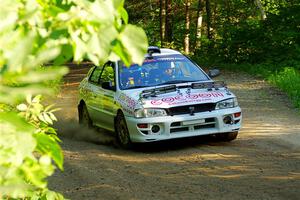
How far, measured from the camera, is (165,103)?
1008cm

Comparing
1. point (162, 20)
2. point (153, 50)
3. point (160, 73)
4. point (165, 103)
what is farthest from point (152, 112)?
point (162, 20)

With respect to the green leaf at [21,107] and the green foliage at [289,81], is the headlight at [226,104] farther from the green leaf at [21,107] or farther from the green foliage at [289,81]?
the green leaf at [21,107]

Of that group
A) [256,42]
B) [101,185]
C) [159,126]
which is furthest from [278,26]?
[101,185]

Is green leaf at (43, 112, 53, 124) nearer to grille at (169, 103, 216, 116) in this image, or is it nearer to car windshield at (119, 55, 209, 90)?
A: grille at (169, 103, 216, 116)

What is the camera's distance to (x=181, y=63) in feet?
37.7

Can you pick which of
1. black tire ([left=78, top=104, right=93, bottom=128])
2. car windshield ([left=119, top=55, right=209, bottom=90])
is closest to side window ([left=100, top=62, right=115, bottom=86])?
car windshield ([left=119, top=55, right=209, bottom=90])

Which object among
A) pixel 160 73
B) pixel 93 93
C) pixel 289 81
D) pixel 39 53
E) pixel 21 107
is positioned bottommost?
pixel 289 81

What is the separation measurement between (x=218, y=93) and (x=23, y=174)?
924 centimetres

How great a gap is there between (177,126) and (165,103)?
0.42 m

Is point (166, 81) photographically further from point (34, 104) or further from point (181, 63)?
point (34, 104)

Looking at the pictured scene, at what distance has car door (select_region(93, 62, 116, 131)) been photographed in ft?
36.7

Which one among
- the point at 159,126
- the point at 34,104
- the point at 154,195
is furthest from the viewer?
the point at 159,126

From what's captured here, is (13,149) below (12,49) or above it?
below

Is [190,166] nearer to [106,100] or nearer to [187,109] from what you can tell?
[187,109]
